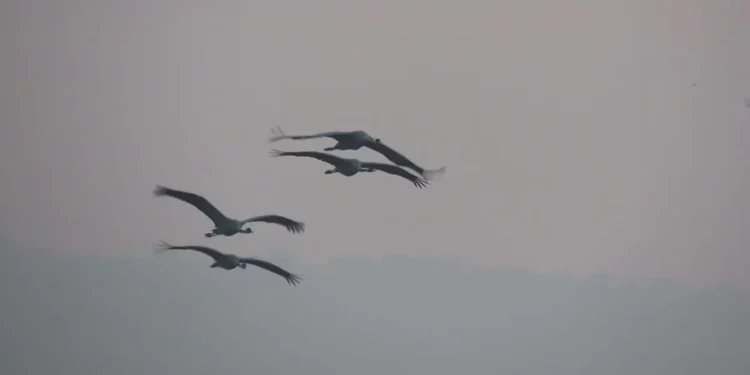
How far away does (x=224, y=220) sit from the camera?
177 cm

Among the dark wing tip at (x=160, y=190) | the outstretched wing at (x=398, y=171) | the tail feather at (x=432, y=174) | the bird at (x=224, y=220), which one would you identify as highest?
the tail feather at (x=432, y=174)

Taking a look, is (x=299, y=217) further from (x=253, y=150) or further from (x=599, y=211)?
(x=599, y=211)

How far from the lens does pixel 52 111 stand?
185 centimetres

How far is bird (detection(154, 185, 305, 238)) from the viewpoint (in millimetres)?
1757

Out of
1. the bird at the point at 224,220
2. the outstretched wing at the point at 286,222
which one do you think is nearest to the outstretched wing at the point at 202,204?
the bird at the point at 224,220

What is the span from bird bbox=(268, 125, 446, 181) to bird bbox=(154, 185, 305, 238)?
214 mm

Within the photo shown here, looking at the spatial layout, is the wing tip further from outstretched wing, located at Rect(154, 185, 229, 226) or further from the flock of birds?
outstretched wing, located at Rect(154, 185, 229, 226)

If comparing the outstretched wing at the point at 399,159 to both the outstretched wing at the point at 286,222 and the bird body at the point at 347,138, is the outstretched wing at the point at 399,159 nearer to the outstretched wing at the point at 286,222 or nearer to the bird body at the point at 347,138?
the bird body at the point at 347,138

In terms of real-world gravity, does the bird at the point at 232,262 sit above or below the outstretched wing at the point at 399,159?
below

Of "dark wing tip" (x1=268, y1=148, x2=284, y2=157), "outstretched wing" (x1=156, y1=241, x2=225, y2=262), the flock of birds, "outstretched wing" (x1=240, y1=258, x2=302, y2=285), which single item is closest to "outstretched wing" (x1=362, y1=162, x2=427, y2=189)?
the flock of birds

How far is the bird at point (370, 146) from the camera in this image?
1.74 meters

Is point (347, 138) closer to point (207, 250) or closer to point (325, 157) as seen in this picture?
point (325, 157)

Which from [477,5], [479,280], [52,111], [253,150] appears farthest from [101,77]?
[479,280]

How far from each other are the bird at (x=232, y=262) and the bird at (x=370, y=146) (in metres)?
0.33
